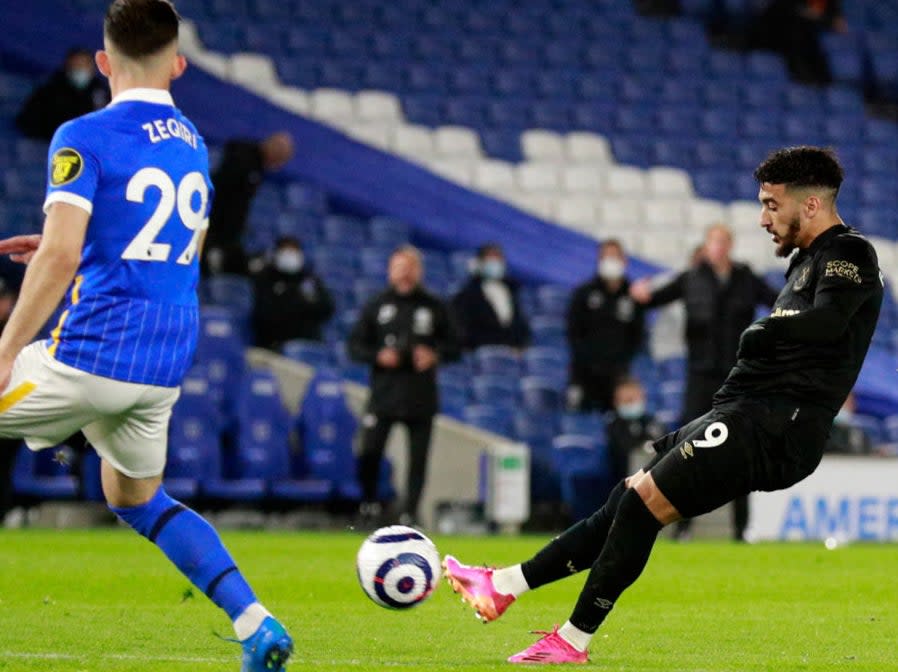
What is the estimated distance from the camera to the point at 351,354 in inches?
545

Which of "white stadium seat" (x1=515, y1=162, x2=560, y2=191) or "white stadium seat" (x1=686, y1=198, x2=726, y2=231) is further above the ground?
"white stadium seat" (x1=515, y1=162, x2=560, y2=191)

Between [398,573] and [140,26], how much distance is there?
205 centimetres

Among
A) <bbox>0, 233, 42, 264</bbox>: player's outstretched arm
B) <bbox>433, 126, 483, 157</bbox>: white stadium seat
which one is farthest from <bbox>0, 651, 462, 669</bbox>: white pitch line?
<bbox>433, 126, 483, 157</bbox>: white stadium seat

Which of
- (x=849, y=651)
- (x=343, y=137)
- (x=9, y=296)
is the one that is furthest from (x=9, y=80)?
(x=849, y=651)

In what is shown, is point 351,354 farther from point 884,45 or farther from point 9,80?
point 884,45

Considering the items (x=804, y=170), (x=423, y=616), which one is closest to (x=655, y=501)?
(x=804, y=170)

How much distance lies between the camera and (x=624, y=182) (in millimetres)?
21688

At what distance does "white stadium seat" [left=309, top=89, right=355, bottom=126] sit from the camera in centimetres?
2045

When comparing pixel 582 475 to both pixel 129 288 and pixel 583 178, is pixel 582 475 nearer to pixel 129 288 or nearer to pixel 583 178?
pixel 583 178

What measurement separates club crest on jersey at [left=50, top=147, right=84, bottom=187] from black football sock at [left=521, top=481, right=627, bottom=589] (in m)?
2.12

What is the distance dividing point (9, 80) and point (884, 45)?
1202cm

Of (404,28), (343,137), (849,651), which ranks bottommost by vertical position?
(849,651)

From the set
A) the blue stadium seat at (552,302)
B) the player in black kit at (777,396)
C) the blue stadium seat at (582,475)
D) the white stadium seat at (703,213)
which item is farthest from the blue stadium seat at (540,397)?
the player in black kit at (777,396)

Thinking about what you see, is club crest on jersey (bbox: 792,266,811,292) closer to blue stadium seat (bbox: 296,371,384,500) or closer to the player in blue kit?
the player in blue kit
